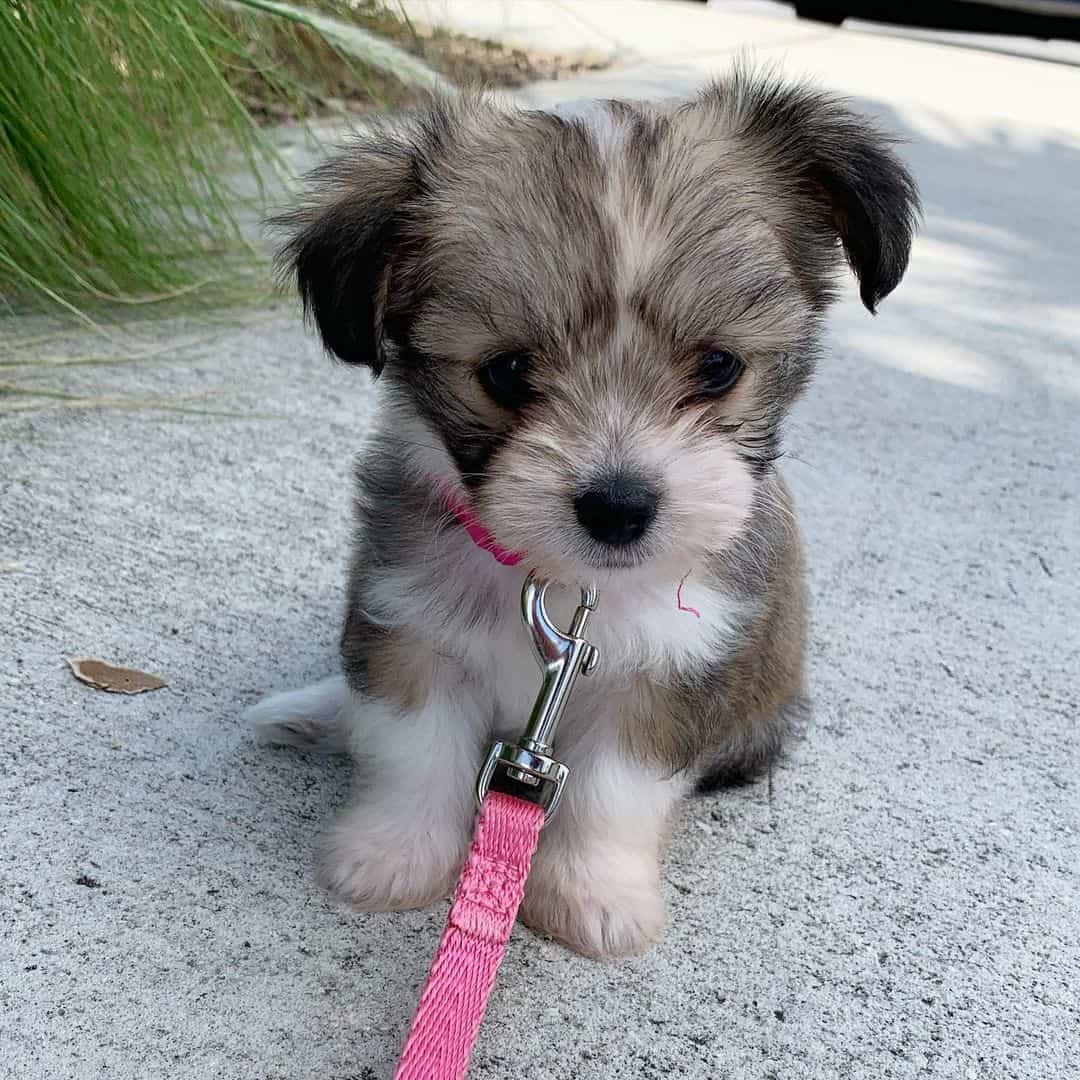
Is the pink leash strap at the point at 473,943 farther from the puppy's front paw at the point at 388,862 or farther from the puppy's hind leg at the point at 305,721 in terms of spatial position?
the puppy's hind leg at the point at 305,721

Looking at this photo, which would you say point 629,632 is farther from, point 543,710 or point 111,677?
point 111,677

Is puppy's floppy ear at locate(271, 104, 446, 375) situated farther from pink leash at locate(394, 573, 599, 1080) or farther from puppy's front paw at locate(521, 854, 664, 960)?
puppy's front paw at locate(521, 854, 664, 960)

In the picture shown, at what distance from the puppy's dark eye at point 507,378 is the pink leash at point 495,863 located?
1.14 feet

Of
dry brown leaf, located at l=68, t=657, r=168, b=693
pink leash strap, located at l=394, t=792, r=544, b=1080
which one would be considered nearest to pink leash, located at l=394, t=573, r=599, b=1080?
Result: pink leash strap, located at l=394, t=792, r=544, b=1080

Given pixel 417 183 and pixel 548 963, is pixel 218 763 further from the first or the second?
pixel 417 183

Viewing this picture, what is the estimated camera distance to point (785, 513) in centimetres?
291

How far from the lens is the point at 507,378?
2391 mm

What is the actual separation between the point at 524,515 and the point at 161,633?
1600mm

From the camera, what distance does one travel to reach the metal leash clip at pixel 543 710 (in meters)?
2.46

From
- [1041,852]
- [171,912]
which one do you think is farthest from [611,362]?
[1041,852]

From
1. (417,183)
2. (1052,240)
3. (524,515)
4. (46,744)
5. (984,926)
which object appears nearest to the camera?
(524,515)

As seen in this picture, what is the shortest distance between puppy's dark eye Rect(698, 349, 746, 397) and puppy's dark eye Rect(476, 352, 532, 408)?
320mm

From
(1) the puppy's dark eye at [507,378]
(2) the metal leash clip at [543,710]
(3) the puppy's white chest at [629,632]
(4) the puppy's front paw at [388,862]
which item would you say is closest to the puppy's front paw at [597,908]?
(4) the puppy's front paw at [388,862]

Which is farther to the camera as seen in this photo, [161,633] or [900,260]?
[161,633]
